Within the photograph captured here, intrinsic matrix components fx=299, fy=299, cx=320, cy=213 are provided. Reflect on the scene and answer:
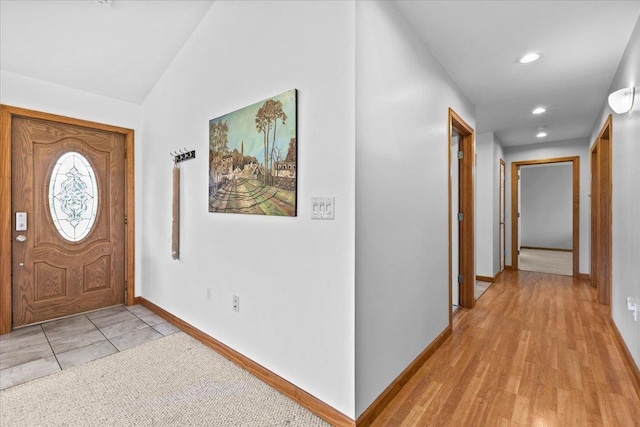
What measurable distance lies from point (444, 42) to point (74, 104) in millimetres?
3601

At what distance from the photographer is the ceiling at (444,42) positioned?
6.61 feet

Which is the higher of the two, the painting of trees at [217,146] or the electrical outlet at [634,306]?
the painting of trees at [217,146]

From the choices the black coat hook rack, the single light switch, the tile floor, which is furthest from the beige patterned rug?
the single light switch

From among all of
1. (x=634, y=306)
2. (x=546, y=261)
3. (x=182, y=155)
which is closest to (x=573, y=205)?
(x=546, y=261)

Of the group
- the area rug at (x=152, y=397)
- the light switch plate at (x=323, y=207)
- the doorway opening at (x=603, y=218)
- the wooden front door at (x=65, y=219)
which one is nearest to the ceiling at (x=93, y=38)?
the wooden front door at (x=65, y=219)

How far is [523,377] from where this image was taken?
6.73 feet

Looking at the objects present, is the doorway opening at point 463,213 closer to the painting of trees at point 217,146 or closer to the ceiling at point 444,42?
the ceiling at point 444,42

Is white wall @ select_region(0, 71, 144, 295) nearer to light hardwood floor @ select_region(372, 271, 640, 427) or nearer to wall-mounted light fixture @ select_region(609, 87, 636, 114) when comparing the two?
light hardwood floor @ select_region(372, 271, 640, 427)

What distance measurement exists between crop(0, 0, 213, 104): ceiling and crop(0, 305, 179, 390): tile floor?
239 cm

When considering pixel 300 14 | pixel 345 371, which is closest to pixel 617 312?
pixel 345 371

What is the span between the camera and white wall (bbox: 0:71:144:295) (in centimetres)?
274

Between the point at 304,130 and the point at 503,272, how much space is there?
5395 millimetres

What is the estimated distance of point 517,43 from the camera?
91.4 inches

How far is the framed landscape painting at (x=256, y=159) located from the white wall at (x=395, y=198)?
467 millimetres
